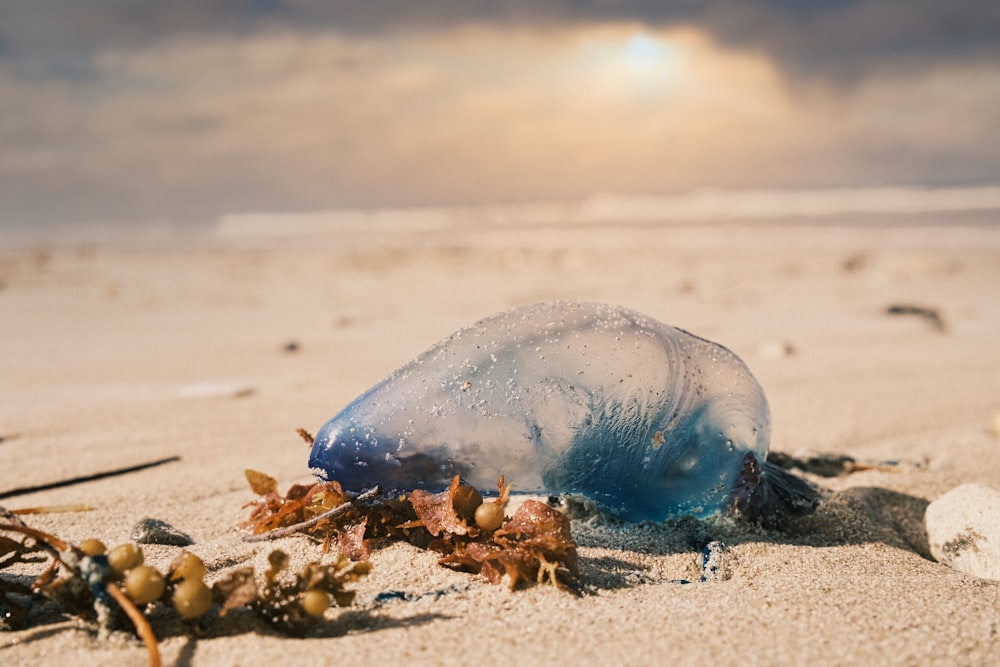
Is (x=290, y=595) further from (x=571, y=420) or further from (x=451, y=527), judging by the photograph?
(x=571, y=420)

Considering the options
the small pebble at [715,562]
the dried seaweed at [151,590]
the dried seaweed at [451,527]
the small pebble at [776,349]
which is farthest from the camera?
the small pebble at [776,349]

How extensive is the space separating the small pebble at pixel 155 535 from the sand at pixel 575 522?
5 centimetres

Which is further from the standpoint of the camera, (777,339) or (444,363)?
(777,339)

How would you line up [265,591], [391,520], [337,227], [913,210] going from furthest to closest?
[337,227] → [913,210] → [391,520] → [265,591]

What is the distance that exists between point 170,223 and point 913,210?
66.6 feet

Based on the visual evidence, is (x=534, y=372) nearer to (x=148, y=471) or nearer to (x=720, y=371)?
(x=720, y=371)

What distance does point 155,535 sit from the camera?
2037mm

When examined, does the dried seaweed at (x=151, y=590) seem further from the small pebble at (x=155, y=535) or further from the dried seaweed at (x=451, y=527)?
the small pebble at (x=155, y=535)

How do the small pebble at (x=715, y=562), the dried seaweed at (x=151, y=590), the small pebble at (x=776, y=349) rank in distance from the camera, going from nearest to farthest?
the dried seaweed at (x=151, y=590)
the small pebble at (x=715, y=562)
the small pebble at (x=776, y=349)

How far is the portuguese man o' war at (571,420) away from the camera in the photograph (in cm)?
191

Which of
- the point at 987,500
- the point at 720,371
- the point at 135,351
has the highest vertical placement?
the point at 720,371

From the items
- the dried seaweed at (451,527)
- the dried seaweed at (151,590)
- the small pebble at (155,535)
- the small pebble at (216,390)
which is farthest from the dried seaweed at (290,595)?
the small pebble at (216,390)

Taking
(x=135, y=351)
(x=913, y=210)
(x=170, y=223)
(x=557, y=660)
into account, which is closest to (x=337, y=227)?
(x=170, y=223)

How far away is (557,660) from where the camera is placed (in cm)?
141
